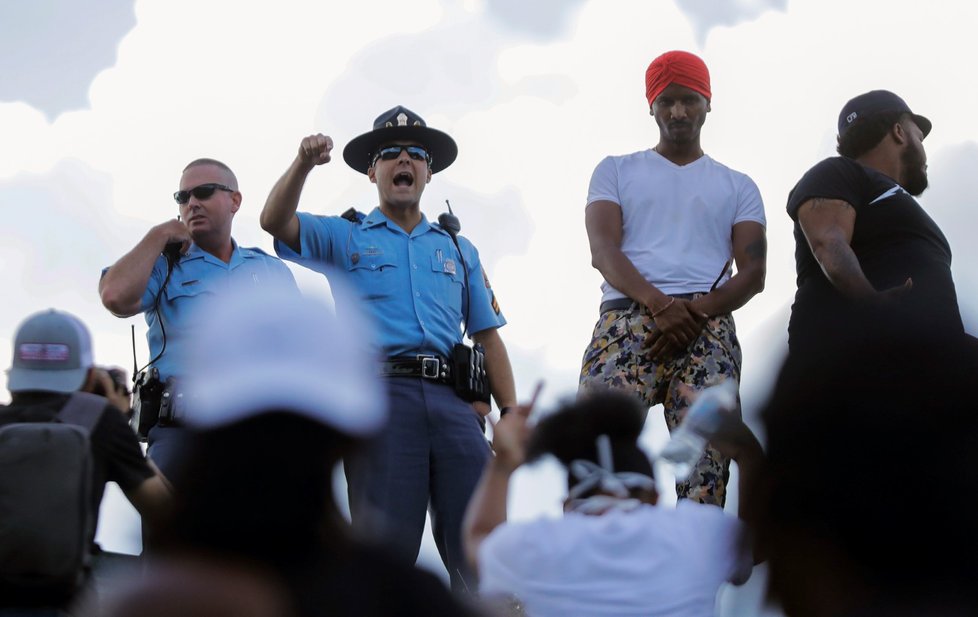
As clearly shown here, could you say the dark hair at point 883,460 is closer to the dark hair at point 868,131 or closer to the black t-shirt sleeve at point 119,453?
the black t-shirt sleeve at point 119,453

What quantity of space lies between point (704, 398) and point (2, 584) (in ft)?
6.08

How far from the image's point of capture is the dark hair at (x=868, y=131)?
4.61 metres

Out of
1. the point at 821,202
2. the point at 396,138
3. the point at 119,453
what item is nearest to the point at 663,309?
the point at 821,202

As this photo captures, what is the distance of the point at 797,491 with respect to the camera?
155 cm

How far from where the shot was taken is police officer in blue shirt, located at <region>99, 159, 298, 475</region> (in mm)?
4613

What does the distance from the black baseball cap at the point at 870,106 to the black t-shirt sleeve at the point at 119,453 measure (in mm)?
2817

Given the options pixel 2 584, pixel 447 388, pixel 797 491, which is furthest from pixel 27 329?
pixel 797 491

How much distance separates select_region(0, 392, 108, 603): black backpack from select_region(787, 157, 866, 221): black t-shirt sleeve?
2542 millimetres

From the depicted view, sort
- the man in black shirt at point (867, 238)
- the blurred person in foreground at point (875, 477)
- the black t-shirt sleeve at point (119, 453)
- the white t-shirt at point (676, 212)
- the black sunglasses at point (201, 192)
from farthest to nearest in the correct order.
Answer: the black sunglasses at point (201, 192) → the white t-shirt at point (676, 212) → the man in black shirt at point (867, 238) → the black t-shirt sleeve at point (119, 453) → the blurred person in foreground at point (875, 477)

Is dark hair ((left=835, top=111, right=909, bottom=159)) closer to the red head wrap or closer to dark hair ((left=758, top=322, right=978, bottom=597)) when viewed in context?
the red head wrap

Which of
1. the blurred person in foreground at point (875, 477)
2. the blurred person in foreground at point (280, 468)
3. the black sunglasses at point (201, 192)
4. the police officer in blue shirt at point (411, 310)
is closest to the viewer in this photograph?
the blurred person in foreground at point (280, 468)

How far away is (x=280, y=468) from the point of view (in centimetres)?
139

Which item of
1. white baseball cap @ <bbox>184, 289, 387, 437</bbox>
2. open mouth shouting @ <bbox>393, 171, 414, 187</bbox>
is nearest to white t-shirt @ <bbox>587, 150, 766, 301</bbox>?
open mouth shouting @ <bbox>393, 171, 414, 187</bbox>

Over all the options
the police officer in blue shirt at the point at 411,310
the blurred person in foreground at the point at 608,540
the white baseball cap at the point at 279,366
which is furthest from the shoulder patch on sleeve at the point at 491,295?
the white baseball cap at the point at 279,366
